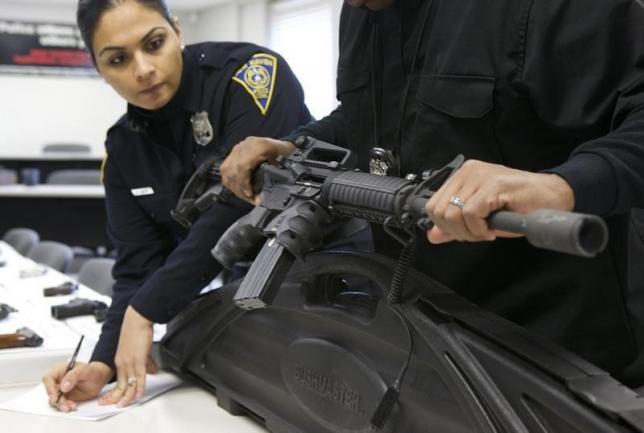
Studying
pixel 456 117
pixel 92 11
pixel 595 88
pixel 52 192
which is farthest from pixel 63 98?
pixel 595 88

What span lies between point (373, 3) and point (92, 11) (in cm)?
63

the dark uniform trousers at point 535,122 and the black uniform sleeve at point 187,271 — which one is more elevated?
the dark uniform trousers at point 535,122

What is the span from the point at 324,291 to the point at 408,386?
0.21 metres

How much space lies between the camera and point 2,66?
9438 millimetres

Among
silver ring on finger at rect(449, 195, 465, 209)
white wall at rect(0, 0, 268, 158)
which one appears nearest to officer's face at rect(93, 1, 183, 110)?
silver ring on finger at rect(449, 195, 465, 209)

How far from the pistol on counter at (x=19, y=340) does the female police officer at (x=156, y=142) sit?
188 millimetres

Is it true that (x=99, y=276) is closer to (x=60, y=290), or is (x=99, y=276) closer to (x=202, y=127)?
(x=60, y=290)

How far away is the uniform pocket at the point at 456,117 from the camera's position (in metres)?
0.87

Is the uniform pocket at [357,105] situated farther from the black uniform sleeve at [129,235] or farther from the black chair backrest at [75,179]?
the black chair backrest at [75,179]

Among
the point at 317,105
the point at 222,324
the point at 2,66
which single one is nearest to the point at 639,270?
the point at 222,324

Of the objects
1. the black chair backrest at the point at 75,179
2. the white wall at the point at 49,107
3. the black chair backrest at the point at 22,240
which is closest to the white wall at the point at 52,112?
the white wall at the point at 49,107

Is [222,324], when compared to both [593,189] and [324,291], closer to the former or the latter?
[324,291]

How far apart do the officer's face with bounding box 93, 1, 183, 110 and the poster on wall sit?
8.58 meters

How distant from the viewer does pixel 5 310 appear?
1.79m
